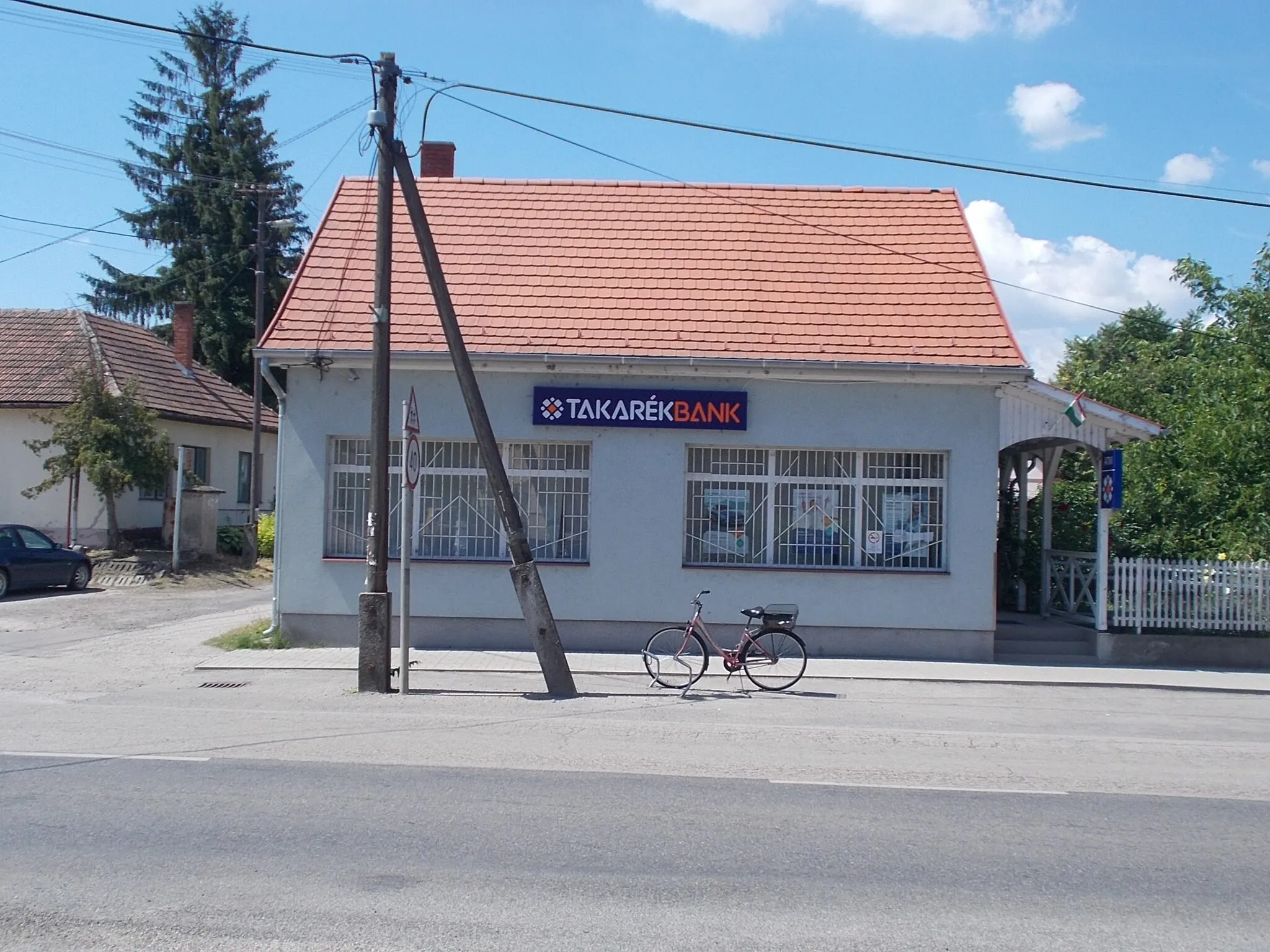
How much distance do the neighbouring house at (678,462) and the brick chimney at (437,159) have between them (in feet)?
16.4

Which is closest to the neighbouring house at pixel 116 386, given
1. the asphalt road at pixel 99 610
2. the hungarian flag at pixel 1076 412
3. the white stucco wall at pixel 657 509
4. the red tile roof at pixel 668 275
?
the asphalt road at pixel 99 610

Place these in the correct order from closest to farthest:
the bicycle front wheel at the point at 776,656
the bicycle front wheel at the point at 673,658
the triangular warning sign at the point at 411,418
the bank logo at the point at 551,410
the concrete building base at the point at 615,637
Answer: the triangular warning sign at the point at 411,418
the bicycle front wheel at the point at 673,658
the bicycle front wheel at the point at 776,656
the concrete building base at the point at 615,637
the bank logo at the point at 551,410

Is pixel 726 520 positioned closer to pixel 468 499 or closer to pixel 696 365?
pixel 696 365

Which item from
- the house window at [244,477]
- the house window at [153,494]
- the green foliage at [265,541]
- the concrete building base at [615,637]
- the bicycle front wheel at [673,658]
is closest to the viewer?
the bicycle front wheel at [673,658]

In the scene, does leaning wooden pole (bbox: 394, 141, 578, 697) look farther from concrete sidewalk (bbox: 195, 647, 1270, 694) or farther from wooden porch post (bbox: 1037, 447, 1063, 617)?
wooden porch post (bbox: 1037, 447, 1063, 617)

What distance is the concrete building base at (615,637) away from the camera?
49.0 ft

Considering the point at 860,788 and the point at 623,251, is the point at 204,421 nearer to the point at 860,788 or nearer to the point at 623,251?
the point at 623,251

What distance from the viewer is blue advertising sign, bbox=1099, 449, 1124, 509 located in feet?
48.3

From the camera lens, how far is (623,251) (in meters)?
17.0

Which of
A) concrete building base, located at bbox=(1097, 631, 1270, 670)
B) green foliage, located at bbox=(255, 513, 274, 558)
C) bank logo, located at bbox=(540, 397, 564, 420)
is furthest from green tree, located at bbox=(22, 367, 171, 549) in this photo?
concrete building base, located at bbox=(1097, 631, 1270, 670)

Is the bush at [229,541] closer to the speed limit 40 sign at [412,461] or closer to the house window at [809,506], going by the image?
the house window at [809,506]

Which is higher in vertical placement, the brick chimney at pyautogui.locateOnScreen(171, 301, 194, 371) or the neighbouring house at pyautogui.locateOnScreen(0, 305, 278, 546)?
the brick chimney at pyautogui.locateOnScreen(171, 301, 194, 371)

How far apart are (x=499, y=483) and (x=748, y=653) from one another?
337cm

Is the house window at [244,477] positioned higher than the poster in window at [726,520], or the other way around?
the house window at [244,477]
